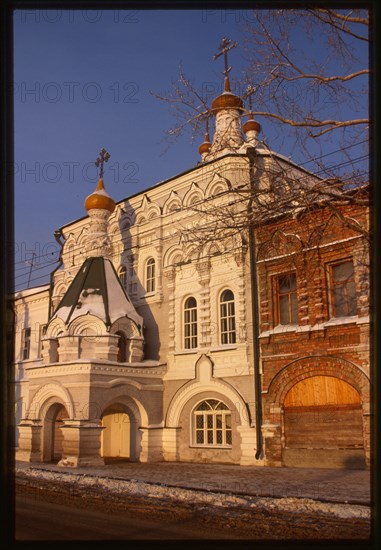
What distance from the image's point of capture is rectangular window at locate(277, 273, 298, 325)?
15.3 m

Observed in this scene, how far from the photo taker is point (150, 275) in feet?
68.2

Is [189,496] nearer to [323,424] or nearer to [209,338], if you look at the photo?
[323,424]

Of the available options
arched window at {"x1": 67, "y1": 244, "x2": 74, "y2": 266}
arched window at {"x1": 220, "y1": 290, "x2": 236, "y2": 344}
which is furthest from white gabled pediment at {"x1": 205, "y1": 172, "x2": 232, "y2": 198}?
arched window at {"x1": 67, "y1": 244, "x2": 74, "y2": 266}

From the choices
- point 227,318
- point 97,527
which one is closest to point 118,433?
point 227,318

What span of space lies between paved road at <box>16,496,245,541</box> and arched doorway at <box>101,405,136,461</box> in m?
9.40

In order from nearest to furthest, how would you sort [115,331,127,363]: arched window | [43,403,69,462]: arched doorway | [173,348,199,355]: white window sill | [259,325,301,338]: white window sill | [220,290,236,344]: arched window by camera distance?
[259,325,301,338]: white window sill
[220,290,236,344]: arched window
[173,348,199,355]: white window sill
[43,403,69,462]: arched doorway
[115,331,127,363]: arched window

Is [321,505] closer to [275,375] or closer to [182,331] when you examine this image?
[275,375]

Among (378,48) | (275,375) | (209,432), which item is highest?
(378,48)

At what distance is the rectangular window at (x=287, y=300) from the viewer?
15.3 metres

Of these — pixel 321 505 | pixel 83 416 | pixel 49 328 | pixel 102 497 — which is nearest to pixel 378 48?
pixel 321 505

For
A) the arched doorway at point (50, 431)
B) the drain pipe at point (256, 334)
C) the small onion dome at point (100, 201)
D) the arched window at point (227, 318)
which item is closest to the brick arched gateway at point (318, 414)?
the drain pipe at point (256, 334)

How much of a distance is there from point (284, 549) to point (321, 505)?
19.5 ft

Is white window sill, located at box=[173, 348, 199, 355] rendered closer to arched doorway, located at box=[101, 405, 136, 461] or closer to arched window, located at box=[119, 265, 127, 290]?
arched doorway, located at box=[101, 405, 136, 461]

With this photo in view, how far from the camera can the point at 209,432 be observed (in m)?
17.2
